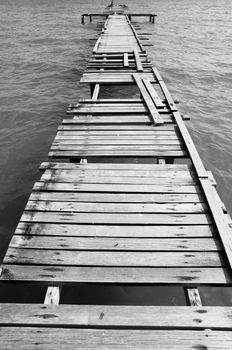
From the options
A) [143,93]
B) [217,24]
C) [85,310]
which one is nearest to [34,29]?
[217,24]

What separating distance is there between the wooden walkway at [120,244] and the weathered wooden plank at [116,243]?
0.05 ft

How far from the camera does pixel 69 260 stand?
365 centimetres

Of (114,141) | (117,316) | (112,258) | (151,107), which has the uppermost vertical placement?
(151,107)

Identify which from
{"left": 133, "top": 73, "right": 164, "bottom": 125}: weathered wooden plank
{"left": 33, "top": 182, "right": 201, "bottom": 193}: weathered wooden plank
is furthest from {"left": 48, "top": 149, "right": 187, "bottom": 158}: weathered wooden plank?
{"left": 133, "top": 73, "right": 164, "bottom": 125}: weathered wooden plank

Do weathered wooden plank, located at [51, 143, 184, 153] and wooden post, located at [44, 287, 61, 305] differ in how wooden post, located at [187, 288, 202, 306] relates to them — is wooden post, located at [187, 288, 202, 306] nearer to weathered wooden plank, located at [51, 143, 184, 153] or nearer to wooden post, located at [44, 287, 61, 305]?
wooden post, located at [44, 287, 61, 305]

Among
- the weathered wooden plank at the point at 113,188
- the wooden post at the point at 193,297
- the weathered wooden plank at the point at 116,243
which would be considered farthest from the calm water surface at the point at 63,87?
the wooden post at the point at 193,297

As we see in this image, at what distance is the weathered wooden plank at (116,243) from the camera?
3.84 m

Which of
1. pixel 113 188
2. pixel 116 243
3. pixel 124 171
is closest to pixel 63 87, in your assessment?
pixel 124 171

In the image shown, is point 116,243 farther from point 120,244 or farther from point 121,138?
point 121,138

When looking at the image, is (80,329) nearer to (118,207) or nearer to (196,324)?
(196,324)

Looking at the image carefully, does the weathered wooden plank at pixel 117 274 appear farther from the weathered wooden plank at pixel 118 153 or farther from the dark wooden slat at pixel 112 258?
the weathered wooden plank at pixel 118 153

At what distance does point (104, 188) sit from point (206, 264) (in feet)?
7.04

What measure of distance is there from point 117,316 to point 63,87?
39.0 feet

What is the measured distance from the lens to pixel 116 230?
4.12m
